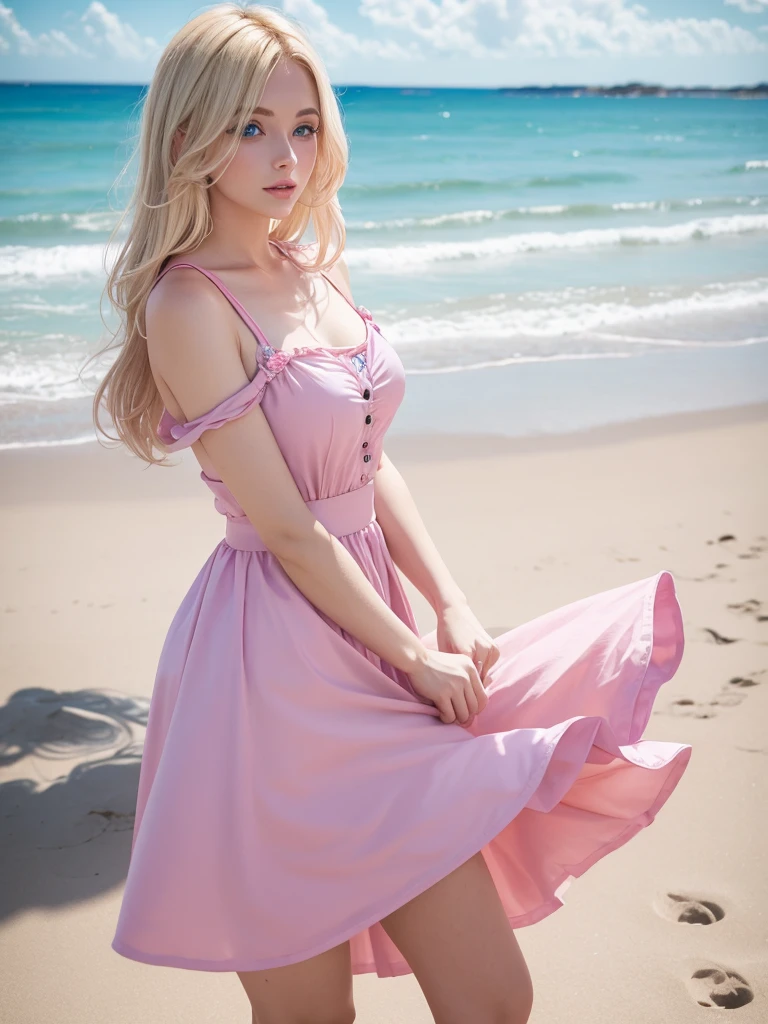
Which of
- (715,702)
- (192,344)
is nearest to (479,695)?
(192,344)

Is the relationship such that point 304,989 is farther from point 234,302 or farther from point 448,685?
point 234,302

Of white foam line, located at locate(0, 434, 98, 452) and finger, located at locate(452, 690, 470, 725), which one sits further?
white foam line, located at locate(0, 434, 98, 452)

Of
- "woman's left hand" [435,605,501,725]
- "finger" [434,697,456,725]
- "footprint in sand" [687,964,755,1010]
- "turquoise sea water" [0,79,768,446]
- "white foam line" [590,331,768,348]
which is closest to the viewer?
"finger" [434,697,456,725]

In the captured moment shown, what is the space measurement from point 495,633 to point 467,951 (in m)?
2.77

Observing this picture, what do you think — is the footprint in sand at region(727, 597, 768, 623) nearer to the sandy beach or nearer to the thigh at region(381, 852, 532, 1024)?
the sandy beach

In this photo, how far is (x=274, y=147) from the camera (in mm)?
1932

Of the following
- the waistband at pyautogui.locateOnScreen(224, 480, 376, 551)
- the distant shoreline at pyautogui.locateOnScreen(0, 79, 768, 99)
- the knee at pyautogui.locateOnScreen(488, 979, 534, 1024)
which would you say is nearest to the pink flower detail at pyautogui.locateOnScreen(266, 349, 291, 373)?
the waistband at pyautogui.locateOnScreen(224, 480, 376, 551)

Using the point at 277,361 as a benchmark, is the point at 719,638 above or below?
below

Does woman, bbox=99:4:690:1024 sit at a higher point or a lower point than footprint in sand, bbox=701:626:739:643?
higher

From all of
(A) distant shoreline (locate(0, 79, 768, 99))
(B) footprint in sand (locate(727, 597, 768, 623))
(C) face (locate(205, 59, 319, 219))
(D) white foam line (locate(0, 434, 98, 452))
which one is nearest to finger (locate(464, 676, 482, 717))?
(C) face (locate(205, 59, 319, 219))

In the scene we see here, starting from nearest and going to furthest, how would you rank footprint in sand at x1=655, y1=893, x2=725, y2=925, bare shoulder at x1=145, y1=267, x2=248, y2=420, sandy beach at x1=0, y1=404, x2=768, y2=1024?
bare shoulder at x1=145, y1=267, x2=248, y2=420
sandy beach at x1=0, y1=404, x2=768, y2=1024
footprint in sand at x1=655, y1=893, x2=725, y2=925

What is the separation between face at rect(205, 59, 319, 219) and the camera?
75.3 inches

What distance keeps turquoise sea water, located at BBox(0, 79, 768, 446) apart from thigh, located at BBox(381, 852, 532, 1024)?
1787 millimetres

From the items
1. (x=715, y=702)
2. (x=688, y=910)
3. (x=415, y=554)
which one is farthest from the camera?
(x=715, y=702)
